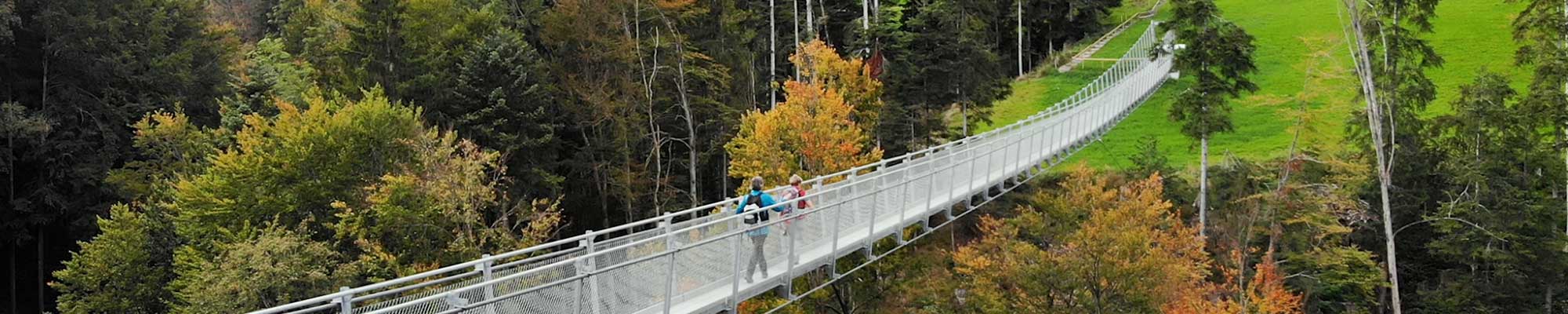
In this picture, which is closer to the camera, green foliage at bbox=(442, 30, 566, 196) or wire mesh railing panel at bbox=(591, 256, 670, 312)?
wire mesh railing panel at bbox=(591, 256, 670, 312)

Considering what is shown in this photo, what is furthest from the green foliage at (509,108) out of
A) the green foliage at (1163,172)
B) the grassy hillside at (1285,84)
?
the green foliage at (1163,172)

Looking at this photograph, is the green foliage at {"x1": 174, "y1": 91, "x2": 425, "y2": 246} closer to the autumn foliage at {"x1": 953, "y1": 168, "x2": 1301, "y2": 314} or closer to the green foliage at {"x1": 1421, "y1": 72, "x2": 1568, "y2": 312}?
the autumn foliage at {"x1": 953, "y1": 168, "x2": 1301, "y2": 314}

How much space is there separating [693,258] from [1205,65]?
19.9 metres

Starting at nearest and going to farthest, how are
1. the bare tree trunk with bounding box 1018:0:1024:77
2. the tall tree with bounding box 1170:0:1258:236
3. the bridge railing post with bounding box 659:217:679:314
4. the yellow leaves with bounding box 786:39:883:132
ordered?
the bridge railing post with bounding box 659:217:679:314 < the tall tree with bounding box 1170:0:1258:236 < the yellow leaves with bounding box 786:39:883:132 < the bare tree trunk with bounding box 1018:0:1024:77

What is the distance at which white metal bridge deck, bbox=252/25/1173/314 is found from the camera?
813 cm

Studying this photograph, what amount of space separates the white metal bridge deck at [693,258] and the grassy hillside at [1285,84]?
1221cm

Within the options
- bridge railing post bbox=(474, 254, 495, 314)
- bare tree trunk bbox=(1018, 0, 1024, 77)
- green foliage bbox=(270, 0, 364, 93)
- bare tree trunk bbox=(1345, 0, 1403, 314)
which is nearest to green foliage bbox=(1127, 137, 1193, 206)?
bare tree trunk bbox=(1345, 0, 1403, 314)

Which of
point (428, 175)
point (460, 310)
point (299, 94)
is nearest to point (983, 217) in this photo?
point (428, 175)

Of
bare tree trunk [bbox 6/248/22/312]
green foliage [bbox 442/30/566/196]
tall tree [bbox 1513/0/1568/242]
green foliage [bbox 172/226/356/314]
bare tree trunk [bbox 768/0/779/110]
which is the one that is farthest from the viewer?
bare tree trunk [bbox 768/0/779/110]

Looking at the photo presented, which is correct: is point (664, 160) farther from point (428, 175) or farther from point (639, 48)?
point (428, 175)

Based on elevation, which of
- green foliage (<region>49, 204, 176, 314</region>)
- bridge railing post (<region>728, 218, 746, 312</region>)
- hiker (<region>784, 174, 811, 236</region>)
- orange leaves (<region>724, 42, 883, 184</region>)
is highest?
orange leaves (<region>724, 42, 883, 184</region>)

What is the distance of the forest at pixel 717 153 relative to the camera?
77.0 feet

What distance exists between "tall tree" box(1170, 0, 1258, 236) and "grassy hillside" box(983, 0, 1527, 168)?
1686 mm

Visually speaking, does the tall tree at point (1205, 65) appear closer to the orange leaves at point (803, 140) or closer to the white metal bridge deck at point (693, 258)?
the white metal bridge deck at point (693, 258)
